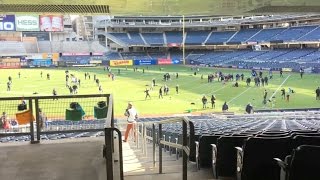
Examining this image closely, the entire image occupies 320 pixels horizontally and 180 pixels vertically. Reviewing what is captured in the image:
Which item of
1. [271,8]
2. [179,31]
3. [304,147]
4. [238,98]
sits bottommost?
[238,98]

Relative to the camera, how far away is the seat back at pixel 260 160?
3.84m

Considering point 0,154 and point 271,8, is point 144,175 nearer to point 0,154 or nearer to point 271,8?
point 0,154

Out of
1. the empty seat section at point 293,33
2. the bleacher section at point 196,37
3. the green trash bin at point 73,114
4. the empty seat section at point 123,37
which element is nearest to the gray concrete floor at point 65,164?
the green trash bin at point 73,114

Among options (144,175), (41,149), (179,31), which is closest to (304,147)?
(144,175)

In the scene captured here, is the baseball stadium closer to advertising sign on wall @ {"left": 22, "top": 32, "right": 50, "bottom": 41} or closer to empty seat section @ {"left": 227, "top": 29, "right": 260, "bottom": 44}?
advertising sign on wall @ {"left": 22, "top": 32, "right": 50, "bottom": 41}

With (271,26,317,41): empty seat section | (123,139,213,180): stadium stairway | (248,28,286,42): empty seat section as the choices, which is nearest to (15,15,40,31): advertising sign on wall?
(248,28,286,42): empty seat section

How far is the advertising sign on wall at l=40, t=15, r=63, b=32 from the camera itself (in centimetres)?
7934

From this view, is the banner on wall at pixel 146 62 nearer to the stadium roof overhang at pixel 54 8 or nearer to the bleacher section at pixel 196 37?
the bleacher section at pixel 196 37

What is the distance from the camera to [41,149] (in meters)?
6.48

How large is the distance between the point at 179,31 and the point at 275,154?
82336 mm

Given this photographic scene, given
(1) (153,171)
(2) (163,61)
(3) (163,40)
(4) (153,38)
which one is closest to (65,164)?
(1) (153,171)

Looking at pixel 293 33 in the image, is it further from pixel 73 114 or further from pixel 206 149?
pixel 206 149

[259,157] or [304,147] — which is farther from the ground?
[304,147]

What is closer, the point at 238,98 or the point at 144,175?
the point at 144,175
